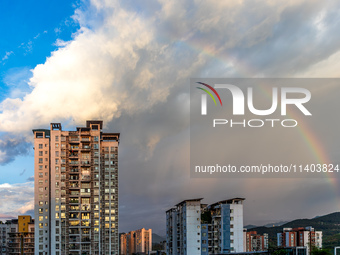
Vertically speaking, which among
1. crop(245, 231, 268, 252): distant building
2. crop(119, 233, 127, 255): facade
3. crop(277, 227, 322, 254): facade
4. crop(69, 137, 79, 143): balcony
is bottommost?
crop(119, 233, 127, 255): facade

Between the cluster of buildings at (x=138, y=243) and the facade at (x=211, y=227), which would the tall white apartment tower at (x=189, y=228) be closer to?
the facade at (x=211, y=227)

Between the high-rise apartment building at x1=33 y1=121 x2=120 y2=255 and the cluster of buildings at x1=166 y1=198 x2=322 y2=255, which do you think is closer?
the cluster of buildings at x1=166 y1=198 x2=322 y2=255

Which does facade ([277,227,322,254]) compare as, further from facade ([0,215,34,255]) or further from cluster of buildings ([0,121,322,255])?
facade ([0,215,34,255])

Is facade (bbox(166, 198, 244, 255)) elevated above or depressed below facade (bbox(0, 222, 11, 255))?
above

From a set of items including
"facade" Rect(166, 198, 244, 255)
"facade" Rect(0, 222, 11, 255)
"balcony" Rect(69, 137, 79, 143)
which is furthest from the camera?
"facade" Rect(0, 222, 11, 255)

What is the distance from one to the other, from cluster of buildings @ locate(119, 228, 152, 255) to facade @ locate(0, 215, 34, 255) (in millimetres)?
36969

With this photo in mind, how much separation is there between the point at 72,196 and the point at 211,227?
68.8 feet

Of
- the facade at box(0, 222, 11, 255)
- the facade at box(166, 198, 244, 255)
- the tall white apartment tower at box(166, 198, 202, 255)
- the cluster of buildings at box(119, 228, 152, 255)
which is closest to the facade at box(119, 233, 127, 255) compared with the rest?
the cluster of buildings at box(119, 228, 152, 255)

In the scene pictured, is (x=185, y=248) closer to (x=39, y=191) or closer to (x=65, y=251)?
(x=65, y=251)

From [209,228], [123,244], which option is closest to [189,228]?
[209,228]

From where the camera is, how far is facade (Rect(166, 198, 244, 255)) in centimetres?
5631

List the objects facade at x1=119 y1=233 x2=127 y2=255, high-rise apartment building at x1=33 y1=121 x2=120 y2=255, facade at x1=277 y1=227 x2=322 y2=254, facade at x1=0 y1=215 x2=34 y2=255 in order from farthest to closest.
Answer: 1. facade at x1=119 y1=233 x2=127 y2=255
2. facade at x1=277 y1=227 x2=322 y2=254
3. facade at x1=0 y1=215 x2=34 y2=255
4. high-rise apartment building at x1=33 y1=121 x2=120 y2=255

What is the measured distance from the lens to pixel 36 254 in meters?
59.1

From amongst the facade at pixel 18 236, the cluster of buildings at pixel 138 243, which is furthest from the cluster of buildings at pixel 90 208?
the cluster of buildings at pixel 138 243
